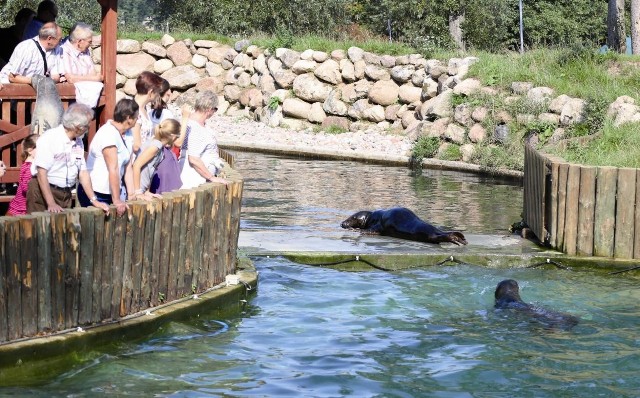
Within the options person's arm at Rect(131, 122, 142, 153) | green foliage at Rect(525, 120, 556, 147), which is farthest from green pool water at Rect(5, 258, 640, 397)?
green foliage at Rect(525, 120, 556, 147)

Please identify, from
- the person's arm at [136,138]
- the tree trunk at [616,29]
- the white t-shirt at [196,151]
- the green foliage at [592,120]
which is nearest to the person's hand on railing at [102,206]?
the person's arm at [136,138]

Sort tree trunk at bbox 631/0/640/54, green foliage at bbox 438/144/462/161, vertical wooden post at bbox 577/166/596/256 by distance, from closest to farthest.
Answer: vertical wooden post at bbox 577/166/596/256 → green foliage at bbox 438/144/462/161 → tree trunk at bbox 631/0/640/54

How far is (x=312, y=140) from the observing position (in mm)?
27016

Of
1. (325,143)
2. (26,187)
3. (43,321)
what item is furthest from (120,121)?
(325,143)

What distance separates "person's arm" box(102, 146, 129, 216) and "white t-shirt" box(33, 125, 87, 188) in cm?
21

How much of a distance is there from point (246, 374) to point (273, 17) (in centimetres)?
2673

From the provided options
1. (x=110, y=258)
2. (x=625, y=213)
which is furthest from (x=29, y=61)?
(x=625, y=213)

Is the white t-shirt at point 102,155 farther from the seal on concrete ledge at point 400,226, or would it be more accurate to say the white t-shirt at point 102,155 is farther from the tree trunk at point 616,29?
the tree trunk at point 616,29

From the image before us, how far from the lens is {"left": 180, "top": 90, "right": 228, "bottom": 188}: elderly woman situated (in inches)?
429

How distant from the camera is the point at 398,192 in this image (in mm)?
19719

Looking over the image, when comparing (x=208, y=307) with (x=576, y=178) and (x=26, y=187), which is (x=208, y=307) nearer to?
(x=26, y=187)

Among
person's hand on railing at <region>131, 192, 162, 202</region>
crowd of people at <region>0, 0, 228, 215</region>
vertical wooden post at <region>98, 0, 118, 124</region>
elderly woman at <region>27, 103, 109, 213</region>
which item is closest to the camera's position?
elderly woman at <region>27, 103, 109, 213</region>

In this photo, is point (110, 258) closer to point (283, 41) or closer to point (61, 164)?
point (61, 164)

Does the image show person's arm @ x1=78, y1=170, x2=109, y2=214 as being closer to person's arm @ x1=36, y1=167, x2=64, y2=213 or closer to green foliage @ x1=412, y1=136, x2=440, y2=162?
person's arm @ x1=36, y1=167, x2=64, y2=213
